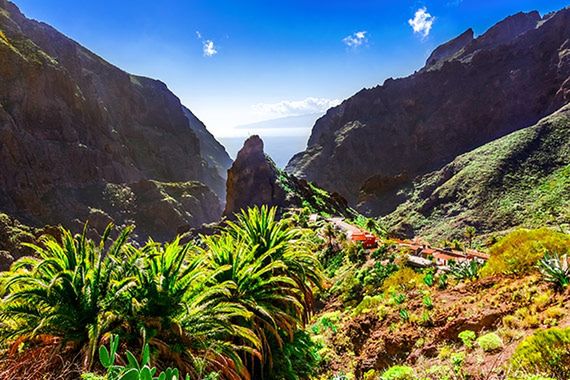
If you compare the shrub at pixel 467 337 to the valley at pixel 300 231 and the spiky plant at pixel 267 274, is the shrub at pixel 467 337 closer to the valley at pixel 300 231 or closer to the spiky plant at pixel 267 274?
the valley at pixel 300 231

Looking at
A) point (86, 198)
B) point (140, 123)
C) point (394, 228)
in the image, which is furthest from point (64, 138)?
point (394, 228)

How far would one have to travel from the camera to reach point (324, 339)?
33.4ft

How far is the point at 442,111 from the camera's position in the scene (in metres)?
116

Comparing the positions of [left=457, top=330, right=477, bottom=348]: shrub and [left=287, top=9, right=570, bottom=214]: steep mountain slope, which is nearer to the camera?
[left=457, top=330, right=477, bottom=348]: shrub

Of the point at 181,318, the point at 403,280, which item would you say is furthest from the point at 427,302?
the point at 181,318

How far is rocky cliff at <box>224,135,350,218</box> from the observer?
48.9 metres

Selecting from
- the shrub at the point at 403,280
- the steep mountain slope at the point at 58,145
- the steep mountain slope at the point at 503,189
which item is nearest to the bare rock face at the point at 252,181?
the steep mountain slope at the point at 503,189

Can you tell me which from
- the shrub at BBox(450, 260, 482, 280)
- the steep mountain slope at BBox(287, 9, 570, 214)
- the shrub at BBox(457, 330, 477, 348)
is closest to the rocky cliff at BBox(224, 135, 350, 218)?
the shrub at BBox(450, 260, 482, 280)

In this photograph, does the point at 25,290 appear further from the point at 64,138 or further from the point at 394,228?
the point at 64,138

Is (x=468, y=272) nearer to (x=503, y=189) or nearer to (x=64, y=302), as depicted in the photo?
(x=64, y=302)

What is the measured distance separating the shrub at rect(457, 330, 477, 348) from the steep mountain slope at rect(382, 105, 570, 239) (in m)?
48.6

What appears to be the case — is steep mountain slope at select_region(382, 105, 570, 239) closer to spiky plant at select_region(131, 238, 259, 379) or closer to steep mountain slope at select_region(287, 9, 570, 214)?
steep mountain slope at select_region(287, 9, 570, 214)

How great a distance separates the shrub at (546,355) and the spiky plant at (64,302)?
5.32 metres

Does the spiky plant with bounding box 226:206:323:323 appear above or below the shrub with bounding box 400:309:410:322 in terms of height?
above
